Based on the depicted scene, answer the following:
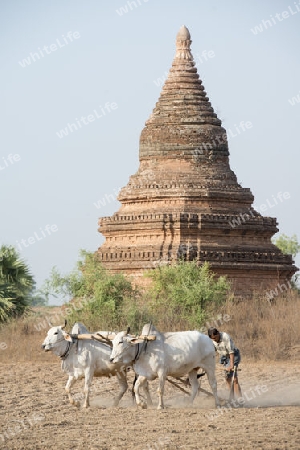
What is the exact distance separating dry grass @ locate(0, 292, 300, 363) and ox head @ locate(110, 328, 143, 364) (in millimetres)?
8423

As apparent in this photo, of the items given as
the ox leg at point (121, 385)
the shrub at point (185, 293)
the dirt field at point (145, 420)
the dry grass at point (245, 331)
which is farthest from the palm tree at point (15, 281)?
the ox leg at point (121, 385)

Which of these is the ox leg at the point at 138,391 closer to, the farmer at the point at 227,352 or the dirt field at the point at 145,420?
the dirt field at the point at 145,420

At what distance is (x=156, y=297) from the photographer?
28531 mm

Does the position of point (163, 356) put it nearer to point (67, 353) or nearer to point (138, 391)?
point (138, 391)

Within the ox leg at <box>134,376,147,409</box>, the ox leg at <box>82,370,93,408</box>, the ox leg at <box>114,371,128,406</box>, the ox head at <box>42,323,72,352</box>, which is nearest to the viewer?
the ox leg at <box>134,376,147,409</box>

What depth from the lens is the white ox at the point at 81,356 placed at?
16547 millimetres

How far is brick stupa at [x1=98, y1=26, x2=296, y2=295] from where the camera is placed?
31062 millimetres

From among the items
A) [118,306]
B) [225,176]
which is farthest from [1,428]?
[225,176]

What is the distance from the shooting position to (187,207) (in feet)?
104

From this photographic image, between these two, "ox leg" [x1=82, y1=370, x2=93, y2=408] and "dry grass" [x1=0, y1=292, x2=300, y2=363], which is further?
"dry grass" [x1=0, y1=292, x2=300, y2=363]

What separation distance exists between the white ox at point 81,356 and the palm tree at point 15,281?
459 inches

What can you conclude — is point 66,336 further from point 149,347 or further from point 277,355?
point 277,355

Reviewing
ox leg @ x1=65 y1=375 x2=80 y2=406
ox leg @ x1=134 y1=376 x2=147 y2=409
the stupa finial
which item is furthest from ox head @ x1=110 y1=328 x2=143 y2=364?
the stupa finial

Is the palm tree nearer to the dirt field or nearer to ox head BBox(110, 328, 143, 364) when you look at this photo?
the dirt field
